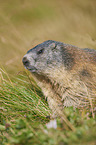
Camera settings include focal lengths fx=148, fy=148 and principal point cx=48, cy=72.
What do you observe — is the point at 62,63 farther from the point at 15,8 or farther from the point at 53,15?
the point at 15,8

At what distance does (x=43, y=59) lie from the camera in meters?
3.07

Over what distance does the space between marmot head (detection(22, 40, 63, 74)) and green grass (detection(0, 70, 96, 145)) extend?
0.90 m

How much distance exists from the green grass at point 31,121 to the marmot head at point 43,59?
0.90 meters

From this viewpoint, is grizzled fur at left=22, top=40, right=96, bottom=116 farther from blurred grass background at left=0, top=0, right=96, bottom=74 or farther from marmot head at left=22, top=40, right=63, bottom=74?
blurred grass background at left=0, top=0, right=96, bottom=74

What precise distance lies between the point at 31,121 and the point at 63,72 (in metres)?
1.15

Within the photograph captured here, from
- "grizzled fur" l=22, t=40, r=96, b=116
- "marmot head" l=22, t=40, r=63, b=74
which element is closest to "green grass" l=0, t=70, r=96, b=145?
"grizzled fur" l=22, t=40, r=96, b=116

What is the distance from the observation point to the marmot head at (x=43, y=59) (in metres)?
3.02

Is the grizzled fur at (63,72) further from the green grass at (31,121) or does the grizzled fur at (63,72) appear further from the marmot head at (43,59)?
the green grass at (31,121)

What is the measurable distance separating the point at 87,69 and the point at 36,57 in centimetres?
109

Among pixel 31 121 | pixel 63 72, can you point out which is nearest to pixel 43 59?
pixel 63 72

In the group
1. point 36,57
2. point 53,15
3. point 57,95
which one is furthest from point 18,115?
point 53,15

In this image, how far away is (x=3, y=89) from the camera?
4062 mm

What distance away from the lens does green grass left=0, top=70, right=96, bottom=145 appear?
5.11 feet

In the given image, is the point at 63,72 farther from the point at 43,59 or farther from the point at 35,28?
the point at 35,28
